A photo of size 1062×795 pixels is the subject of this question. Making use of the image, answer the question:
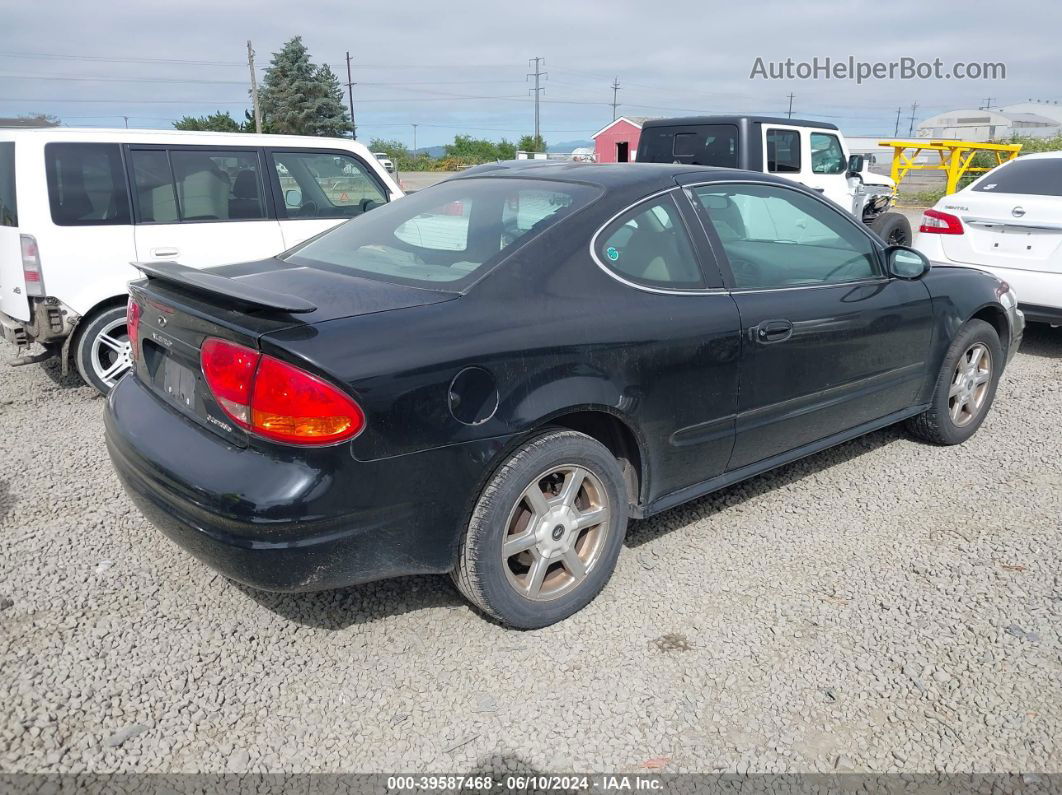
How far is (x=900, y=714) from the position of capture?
8.08 ft

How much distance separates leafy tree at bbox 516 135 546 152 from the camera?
68688 millimetres

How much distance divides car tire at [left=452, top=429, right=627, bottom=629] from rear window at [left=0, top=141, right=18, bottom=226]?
4306 mm

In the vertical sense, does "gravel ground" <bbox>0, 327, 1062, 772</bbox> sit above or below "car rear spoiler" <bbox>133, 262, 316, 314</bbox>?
below

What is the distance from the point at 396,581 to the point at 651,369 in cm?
131

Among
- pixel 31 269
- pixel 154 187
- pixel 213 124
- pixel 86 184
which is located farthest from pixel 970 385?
pixel 213 124

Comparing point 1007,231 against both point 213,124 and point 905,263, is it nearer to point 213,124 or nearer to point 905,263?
point 905,263

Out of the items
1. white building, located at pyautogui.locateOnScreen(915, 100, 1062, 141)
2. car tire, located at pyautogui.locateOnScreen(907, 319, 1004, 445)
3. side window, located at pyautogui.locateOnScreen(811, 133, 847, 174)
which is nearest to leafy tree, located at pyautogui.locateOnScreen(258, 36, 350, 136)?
white building, located at pyautogui.locateOnScreen(915, 100, 1062, 141)

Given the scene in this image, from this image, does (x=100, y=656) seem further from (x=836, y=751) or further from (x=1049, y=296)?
(x=1049, y=296)

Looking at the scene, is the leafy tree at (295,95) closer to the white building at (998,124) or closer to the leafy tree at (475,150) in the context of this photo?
the leafy tree at (475,150)

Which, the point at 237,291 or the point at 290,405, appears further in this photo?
the point at 237,291

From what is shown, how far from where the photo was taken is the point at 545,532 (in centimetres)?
277

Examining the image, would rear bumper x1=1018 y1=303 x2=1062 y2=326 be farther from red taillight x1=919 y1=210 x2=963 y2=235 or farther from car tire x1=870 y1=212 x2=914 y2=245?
car tire x1=870 y1=212 x2=914 y2=245

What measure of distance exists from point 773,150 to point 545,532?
8.38 meters

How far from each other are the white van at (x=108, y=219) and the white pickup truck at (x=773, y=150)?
5.12m
